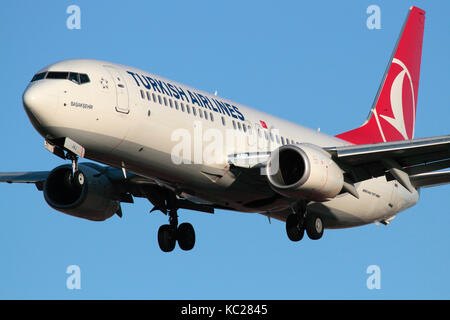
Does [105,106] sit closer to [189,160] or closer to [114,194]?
[189,160]

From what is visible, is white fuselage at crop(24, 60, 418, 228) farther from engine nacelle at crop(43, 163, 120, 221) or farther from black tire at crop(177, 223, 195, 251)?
engine nacelle at crop(43, 163, 120, 221)

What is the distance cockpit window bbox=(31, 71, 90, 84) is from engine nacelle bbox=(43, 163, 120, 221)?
7.58 metres

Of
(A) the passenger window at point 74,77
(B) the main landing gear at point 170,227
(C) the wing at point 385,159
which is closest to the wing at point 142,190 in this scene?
(B) the main landing gear at point 170,227

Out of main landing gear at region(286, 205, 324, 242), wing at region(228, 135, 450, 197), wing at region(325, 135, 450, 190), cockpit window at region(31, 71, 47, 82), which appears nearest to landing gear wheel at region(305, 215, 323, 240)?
main landing gear at region(286, 205, 324, 242)

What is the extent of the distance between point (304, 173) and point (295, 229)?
348cm

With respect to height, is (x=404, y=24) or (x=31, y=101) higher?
(x=404, y=24)

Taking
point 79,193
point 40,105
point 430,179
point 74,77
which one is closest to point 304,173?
point 74,77

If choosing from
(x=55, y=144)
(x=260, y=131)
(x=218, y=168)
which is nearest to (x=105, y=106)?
(x=55, y=144)

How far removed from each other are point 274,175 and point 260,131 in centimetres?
340

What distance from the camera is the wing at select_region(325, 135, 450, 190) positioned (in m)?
33.1

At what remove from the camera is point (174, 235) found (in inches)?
1480

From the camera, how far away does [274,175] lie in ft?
109

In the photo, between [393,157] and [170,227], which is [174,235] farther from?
[393,157]
